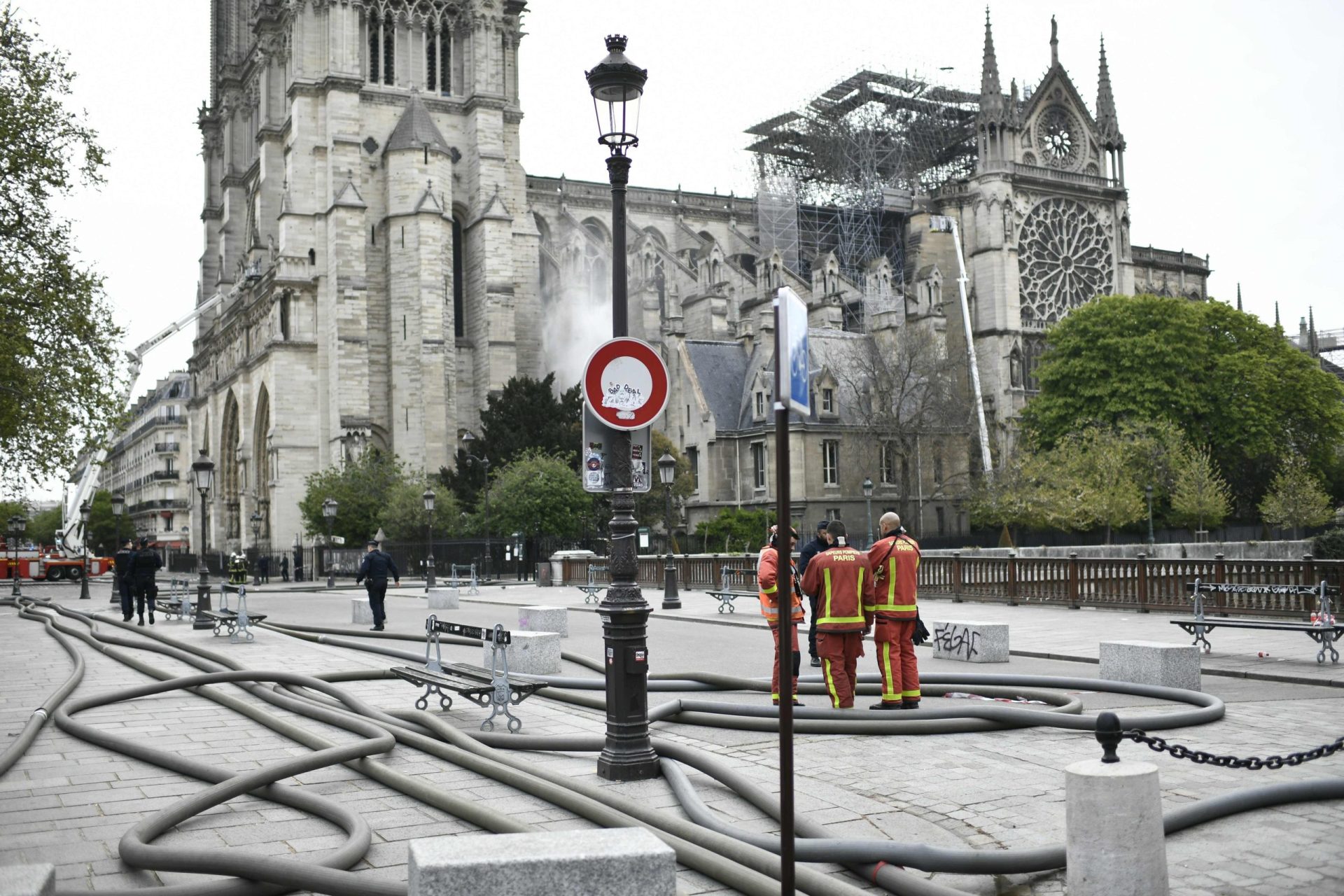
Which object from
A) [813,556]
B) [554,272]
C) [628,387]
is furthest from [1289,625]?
[554,272]

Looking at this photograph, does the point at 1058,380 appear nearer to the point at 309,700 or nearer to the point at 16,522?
the point at 16,522

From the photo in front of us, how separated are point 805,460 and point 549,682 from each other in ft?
133

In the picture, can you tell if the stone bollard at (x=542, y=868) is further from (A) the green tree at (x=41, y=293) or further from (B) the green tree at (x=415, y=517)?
(B) the green tree at (x=415, y=517)

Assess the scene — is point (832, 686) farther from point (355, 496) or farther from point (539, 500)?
point (355, 496)

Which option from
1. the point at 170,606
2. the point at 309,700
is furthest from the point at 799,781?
the point at 170,606

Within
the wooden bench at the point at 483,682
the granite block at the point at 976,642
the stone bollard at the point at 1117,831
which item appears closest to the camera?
the stone bollard at the point at 1117,831

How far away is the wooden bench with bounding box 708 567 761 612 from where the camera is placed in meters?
24.8

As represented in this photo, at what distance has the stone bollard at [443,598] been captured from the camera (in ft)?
80.5

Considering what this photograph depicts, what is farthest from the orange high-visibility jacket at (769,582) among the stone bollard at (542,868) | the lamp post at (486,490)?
the lamp post at (486,490)

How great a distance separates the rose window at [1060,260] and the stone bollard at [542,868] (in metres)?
64.9

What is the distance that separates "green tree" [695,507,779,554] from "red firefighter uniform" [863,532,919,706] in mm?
35170

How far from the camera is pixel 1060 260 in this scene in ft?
222

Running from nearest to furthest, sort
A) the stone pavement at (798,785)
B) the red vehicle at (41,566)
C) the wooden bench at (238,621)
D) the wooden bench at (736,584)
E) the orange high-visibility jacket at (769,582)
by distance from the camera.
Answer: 1. the stone pavement at (798,785)
2. the orange high-visibility jacket at (769,582)
3. the wooden bench at (238,621)
4. the wooden bench at (736,584)
5. the red vehicle at (41,566)

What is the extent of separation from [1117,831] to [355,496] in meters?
46.8
